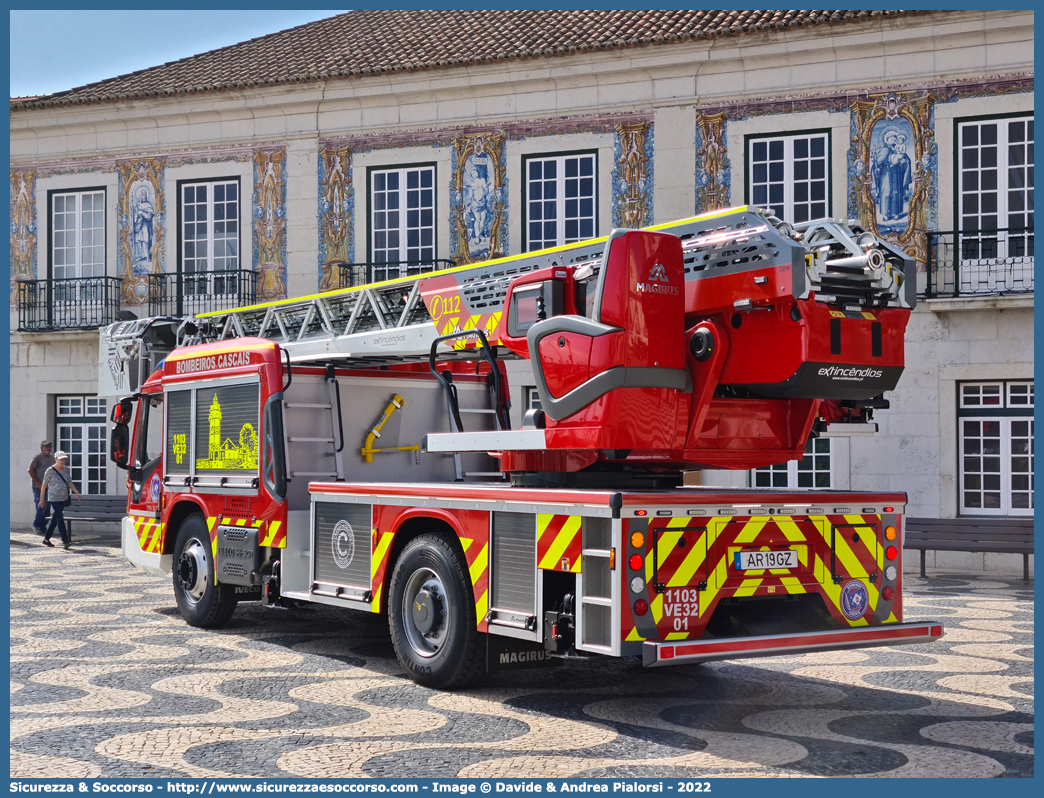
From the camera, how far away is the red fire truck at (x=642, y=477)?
7336 millimetres

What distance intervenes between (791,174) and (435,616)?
42.4 ft

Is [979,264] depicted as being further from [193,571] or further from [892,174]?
[193,571]

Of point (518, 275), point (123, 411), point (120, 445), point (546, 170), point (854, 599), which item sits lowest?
point (854, 599)

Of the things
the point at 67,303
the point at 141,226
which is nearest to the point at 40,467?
the point at 67,303

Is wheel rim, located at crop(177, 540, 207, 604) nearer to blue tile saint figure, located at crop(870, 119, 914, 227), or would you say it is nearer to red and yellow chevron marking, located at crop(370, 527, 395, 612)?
red and yellow chevron marking, located at crop(370, 527, 395, 612)

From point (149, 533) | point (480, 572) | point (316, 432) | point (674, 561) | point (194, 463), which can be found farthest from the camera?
point (149, 533)

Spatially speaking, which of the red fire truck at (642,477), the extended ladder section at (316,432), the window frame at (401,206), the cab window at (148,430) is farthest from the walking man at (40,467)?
the red fire truck at (642,477)

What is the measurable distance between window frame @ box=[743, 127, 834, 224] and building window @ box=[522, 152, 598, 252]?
8.19 feet

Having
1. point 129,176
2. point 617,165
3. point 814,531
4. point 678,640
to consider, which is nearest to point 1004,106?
point 617,165

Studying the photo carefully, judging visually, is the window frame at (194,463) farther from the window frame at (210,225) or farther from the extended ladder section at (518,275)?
the window frame at (210,225)

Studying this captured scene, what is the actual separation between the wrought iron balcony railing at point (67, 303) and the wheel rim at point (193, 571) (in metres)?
13.0

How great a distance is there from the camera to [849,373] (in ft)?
25.3

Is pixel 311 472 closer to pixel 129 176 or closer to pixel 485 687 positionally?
pixel 485 687

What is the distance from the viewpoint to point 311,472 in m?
10.8
